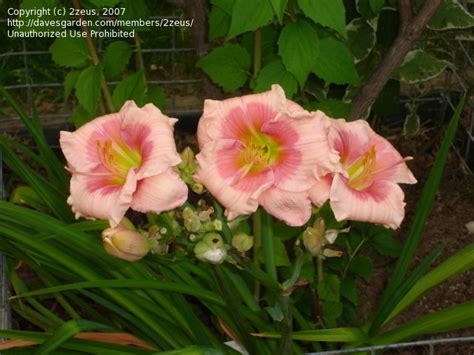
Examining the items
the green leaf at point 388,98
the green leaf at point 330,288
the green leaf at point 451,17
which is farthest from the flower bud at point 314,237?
the green leaf at point 388,98

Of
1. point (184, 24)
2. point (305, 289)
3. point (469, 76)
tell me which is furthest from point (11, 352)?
point (469, 76)

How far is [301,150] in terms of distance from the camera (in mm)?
1112

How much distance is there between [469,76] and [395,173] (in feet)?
4.54

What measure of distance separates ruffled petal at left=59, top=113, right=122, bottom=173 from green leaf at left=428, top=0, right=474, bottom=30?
3.48 feet

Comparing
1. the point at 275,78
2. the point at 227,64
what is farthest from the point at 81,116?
the point at 275,78

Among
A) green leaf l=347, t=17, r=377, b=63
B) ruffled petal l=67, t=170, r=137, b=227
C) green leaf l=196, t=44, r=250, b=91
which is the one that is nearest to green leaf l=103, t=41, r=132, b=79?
green leaf l=196, t=44, r=250, b=91

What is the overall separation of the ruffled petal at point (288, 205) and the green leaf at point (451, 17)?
109 centimetres

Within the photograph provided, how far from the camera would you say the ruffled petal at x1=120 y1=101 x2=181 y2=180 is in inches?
43.8

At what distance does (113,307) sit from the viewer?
164 cm

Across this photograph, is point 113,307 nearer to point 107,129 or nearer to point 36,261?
point 36,261

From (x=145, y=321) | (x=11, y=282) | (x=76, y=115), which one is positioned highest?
(x=76, y=115)

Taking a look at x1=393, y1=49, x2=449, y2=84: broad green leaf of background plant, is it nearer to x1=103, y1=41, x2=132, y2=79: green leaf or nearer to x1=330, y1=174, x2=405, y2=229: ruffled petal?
x1=103, y1=41, x2=132, y2=79: green leaf

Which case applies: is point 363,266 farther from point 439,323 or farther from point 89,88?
point 89,88

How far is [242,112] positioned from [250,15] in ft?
1.26
